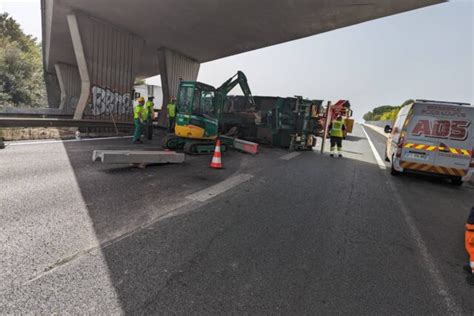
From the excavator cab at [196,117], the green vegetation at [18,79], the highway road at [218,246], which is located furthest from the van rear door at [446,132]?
the green vegetation at [18,79]

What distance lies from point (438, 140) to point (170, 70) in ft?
63.2

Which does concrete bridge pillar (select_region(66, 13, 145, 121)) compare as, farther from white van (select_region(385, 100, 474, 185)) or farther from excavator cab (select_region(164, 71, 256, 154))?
white van (select_region(385, 100, 474, 185))

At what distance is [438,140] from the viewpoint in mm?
7738

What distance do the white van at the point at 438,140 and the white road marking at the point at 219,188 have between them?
16.2 feet

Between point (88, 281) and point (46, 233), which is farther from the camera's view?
point (46, 233)

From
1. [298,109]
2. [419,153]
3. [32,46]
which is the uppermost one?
[32,46]

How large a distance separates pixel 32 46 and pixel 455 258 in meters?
67.8

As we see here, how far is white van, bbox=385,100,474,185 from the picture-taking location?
754cm

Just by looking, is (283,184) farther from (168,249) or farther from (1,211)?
(1,211)

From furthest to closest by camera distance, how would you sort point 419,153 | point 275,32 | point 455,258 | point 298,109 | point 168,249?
point 275,32
point 298,109
point 419,153
point 455,258
point 168,249

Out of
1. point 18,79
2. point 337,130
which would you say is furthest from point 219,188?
point 18,79

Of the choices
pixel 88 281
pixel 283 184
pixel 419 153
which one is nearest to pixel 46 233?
pixel 88 281

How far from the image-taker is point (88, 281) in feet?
8.25

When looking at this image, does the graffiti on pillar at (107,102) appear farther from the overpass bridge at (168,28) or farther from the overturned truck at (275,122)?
the overturned truck at (275,122)
